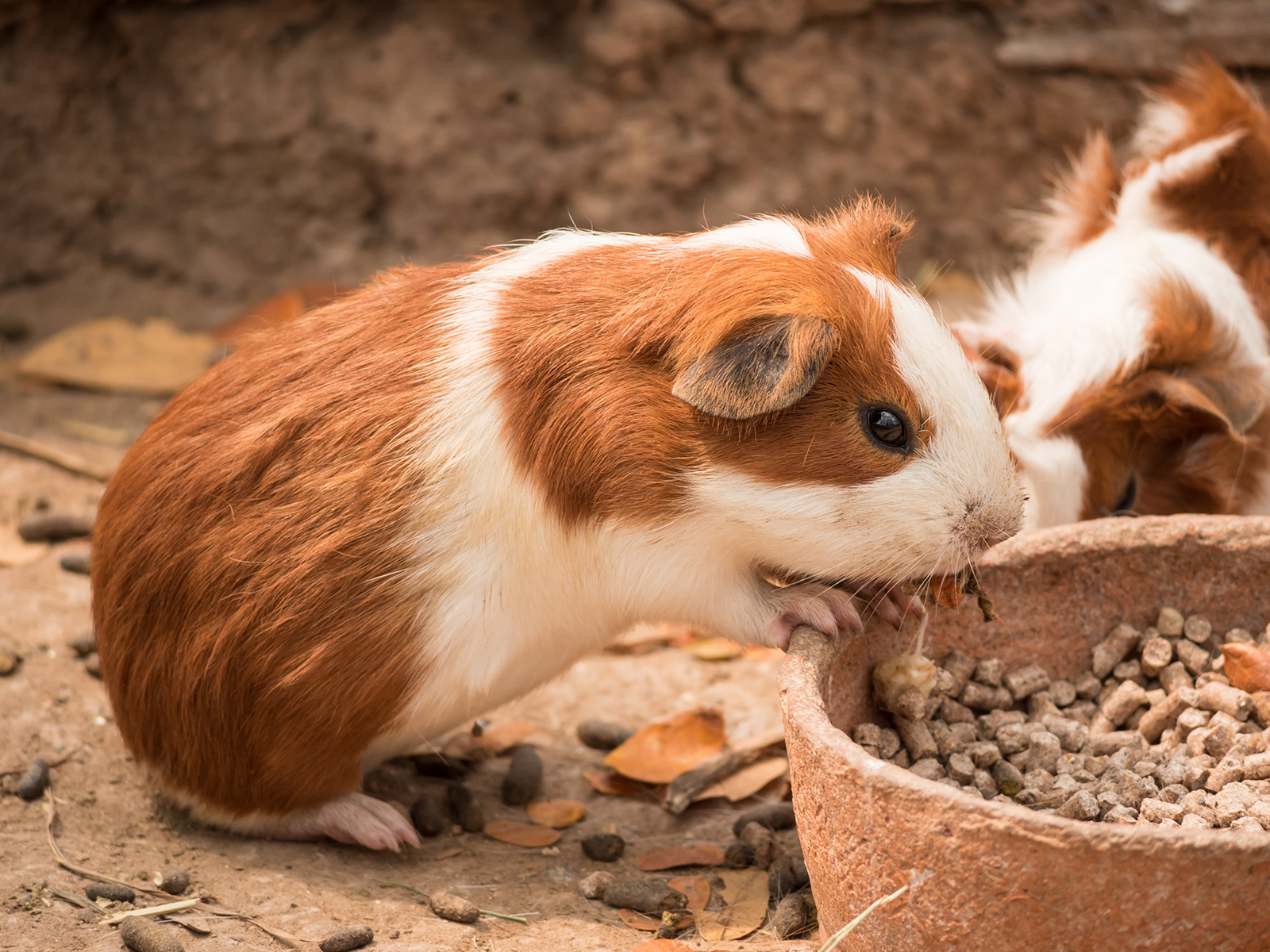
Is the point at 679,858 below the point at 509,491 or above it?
below

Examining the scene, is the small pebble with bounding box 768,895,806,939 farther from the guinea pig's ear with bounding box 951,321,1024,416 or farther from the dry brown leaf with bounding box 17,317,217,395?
the dry brown leaf with bounding box 17,317,217,395

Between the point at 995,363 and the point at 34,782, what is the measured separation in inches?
105

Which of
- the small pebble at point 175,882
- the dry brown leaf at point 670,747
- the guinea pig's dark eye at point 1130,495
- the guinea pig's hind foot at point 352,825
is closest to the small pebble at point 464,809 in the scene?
the guinea pig's hind foot at point 352,825

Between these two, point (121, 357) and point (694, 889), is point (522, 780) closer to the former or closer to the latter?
point (694, 889)

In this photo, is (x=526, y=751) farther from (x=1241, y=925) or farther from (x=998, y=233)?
(x=998, y=233)

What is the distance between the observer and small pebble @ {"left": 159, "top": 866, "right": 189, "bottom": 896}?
2.58 metres

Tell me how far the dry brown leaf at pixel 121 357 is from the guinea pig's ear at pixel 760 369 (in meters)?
3.49

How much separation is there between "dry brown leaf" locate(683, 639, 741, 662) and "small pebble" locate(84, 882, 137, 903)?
6.31ft

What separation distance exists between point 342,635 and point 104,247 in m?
3.78

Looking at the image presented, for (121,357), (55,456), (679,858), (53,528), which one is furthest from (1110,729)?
(121,357)

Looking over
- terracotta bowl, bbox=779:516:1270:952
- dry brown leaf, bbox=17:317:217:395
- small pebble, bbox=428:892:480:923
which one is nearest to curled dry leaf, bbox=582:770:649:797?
small pebble, bbox=428:892:480:923

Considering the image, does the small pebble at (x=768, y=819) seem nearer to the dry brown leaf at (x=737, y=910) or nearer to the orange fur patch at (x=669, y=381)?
the dry brown leaf at (x=737, y=910)

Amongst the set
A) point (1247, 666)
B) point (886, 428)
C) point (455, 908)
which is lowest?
point (455, 908)

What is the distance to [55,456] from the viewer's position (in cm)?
449
